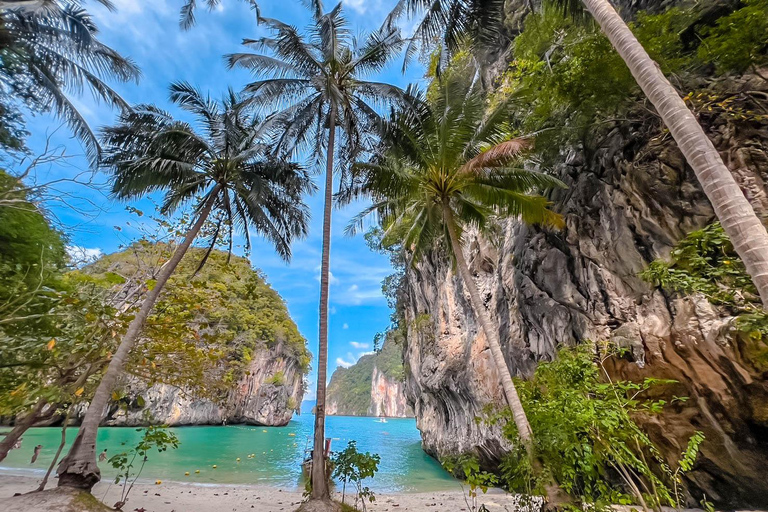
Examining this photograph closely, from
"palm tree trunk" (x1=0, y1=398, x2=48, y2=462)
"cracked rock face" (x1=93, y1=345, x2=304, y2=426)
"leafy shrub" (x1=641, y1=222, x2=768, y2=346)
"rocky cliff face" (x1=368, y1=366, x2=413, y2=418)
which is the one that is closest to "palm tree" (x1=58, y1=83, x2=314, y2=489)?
"palm tree trunk" (x1=0, y1=398, x2=48, y2=462)

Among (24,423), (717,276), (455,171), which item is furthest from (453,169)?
(24,423)

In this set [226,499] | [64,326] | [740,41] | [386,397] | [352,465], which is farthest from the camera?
[386,397]

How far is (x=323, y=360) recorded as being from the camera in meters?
6.54

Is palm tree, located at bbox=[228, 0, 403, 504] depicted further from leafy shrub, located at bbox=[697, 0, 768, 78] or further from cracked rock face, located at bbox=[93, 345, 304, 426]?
cracked rock face, located at bbox=[93, 345, 304, 426]

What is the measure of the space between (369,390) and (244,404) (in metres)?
82.9

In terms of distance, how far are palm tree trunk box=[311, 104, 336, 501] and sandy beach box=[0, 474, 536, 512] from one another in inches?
91.1

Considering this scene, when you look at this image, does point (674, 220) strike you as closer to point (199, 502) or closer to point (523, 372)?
point (523, 372)

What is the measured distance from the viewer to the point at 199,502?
23.8 feet

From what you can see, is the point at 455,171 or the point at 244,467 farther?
→ the point at 244,467

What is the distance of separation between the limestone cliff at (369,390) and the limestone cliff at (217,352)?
48656mm

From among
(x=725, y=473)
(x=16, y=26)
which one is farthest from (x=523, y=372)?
(x=16, y=26)

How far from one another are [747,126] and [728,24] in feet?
5.36

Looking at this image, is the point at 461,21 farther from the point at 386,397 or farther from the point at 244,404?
the point at 386,397

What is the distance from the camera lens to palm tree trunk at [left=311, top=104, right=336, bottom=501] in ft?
18.0
